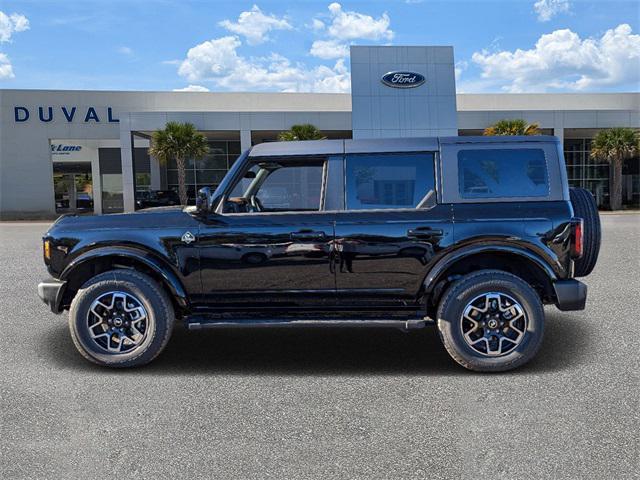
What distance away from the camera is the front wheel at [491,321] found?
168 inches

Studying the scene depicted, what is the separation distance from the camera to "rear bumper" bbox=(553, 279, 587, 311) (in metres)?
4.33

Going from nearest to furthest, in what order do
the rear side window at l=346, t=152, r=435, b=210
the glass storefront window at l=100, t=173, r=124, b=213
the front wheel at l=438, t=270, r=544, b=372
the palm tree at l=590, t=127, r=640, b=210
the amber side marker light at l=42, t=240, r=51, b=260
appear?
1. the front wheel at l=438, t=270, r=544, b=372
2. the rear side window at l=346, t=152, r=435, b=210
3. the amber side marker light at l=42, t=240, r=51, b=260
4. the palm tree at l=590, t=127, r=640, b=210
5. the glass storefront window at l=100, t=173, r=124, b=213

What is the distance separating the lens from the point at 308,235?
14.4 ft

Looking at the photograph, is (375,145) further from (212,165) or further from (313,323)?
(212,165)

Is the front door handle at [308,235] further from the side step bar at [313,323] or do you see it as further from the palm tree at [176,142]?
the palm tree at [176,142]

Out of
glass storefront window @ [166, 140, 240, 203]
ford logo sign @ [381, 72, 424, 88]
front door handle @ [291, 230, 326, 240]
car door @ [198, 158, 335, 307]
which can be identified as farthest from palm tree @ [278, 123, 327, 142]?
front door handle @ [291, 230, 326, 240]

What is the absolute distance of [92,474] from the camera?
2805 millimetres

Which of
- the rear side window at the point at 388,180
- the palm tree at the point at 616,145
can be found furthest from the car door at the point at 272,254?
the palm tree at the point at 616,145

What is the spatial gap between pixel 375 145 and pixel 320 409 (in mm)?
2232

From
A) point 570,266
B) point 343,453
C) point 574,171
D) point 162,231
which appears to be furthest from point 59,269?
point 574,171

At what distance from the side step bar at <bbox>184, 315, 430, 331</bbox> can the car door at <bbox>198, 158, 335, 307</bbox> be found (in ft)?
0.57

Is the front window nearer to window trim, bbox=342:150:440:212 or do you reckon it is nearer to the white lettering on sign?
window trim, bbox=342:150:440:212

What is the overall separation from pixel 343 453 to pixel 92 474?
4.41ft

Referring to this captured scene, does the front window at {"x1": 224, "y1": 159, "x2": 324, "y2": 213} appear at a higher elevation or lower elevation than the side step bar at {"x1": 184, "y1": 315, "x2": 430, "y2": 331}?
higher
